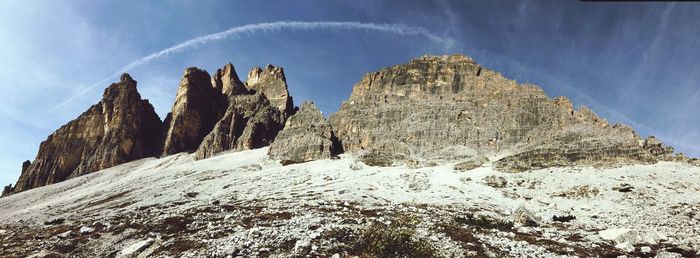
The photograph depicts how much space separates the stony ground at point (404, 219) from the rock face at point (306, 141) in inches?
894

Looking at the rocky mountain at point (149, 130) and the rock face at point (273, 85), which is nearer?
the rocky mountain at point (149, 130)

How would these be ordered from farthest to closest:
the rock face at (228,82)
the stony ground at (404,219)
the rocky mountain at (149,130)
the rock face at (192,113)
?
the rock face at (228,82)
the rock face at (192,113)
the rocky mountain at (149,130)
the stony ground at (404,219)

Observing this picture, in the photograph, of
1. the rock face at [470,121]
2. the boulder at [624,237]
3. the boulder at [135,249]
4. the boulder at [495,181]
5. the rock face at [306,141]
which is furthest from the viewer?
the rock face at [306,141]

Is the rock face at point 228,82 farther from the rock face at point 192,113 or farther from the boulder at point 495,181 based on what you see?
the boulder at point 495,181

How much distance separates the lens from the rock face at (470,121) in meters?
60.5

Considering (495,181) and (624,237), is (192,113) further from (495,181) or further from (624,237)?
(624,237)

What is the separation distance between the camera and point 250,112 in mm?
125125

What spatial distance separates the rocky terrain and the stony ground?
0.15 m

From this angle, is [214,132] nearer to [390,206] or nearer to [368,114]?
[368,114]

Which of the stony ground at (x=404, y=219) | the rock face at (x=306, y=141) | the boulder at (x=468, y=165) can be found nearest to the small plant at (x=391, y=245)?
the stony ground at (x=404, y=219)

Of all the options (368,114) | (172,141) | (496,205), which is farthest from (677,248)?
(172,141)

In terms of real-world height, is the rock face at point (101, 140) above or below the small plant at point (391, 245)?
above

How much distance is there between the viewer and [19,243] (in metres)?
22.1

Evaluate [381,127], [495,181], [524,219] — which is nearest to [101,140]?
[381,127]
